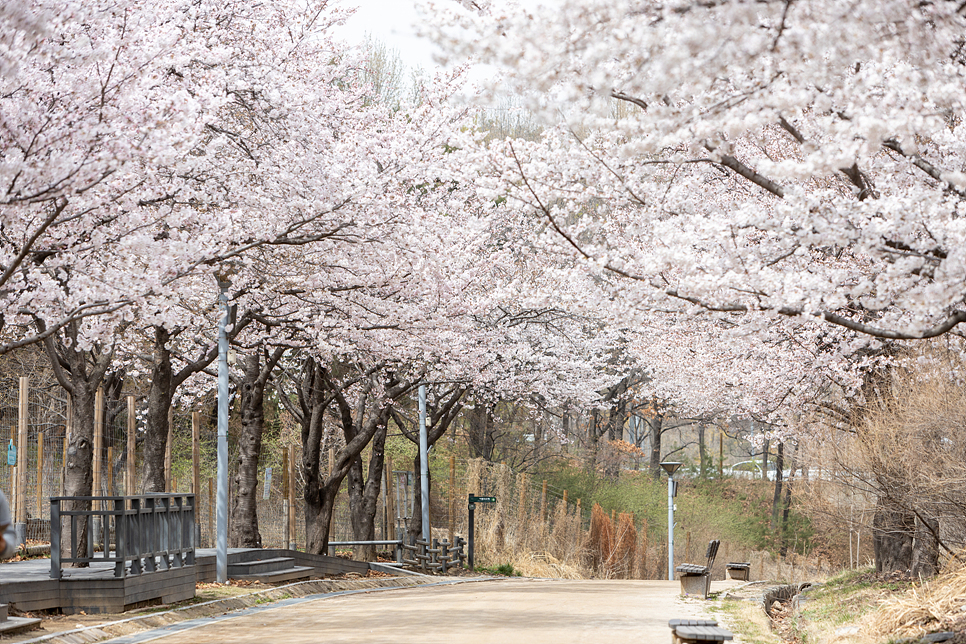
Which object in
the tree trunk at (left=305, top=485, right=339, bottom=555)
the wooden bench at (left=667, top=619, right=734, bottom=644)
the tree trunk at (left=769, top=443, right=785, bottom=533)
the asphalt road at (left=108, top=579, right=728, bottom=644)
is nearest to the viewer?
the wooden bench at (left=667, top=619, right=734, bottom=644)

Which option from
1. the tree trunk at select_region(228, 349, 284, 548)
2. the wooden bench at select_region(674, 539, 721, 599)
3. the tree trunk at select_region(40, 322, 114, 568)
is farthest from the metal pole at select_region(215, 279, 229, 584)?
the wooden bench at select_region(674, 539, 721, 599)

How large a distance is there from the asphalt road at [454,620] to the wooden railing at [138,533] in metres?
1.14

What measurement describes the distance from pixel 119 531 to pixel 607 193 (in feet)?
20.8

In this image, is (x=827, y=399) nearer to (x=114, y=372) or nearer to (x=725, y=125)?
(x=114, y=372)

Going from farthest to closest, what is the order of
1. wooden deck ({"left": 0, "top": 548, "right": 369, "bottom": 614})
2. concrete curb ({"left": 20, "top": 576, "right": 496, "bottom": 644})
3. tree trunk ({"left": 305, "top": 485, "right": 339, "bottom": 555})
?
tree trunk ({"left": 305, "top": 485, "right": 339, "bottom": 555}), wooden deck ({"left": 0, "top": 548, "right": 369, "bottom": 614}), concrete curb ({"left": 20, "top": 576, "right": 496, "bottom": 644})

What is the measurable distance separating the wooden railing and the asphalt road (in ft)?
3.74

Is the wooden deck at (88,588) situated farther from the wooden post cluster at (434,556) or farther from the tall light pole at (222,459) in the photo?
the wooden post cluster at (434,556)

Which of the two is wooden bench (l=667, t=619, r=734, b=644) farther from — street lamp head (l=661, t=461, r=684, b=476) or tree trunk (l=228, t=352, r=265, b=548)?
street lamp head (l=661, t=461, r=684, b=476)

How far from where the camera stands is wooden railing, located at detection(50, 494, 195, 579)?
10.9 m

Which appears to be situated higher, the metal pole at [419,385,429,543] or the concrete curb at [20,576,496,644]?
the metal pole at [419,385,429,543]

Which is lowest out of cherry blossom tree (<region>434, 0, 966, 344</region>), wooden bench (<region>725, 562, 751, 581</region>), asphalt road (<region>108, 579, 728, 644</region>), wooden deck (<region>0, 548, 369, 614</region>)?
wooden bench (<region>725, 562, 751, 581</region>)

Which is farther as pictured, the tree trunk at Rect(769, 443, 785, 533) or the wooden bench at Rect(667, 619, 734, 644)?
the tree trunk at Rect(769, 443, 785, 533)

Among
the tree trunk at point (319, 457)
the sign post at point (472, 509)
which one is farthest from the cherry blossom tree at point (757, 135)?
the sign post at point (472, 509)

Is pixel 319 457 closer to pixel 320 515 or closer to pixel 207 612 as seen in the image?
pixel 320 515
